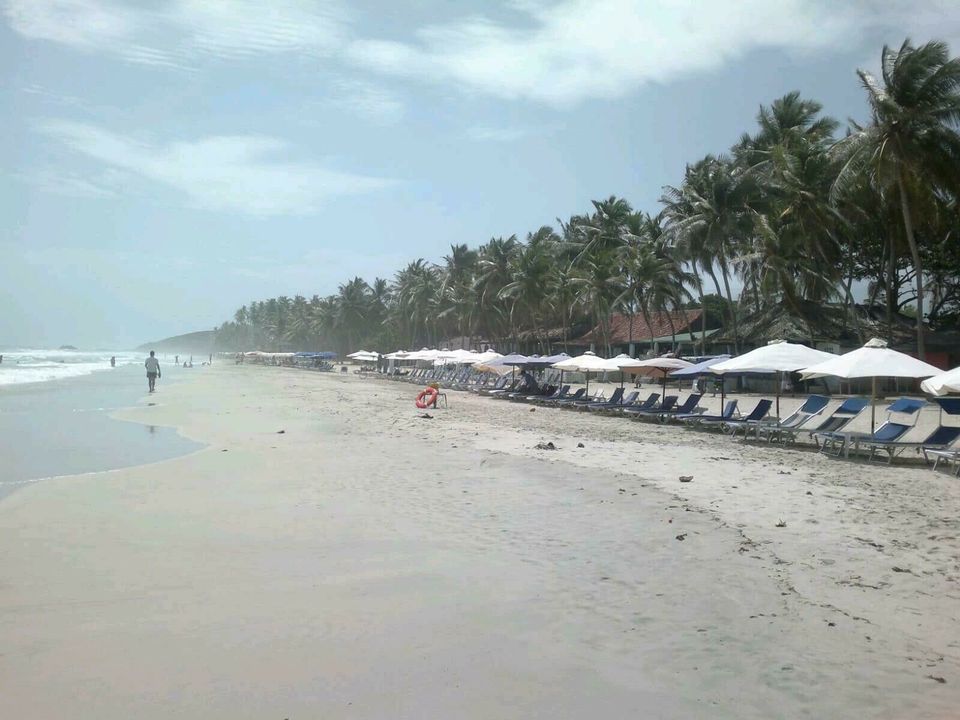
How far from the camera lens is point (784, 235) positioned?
32.7 m

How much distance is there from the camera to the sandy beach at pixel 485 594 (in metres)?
4.08

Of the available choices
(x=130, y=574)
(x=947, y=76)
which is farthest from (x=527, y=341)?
(x=130, y=574)

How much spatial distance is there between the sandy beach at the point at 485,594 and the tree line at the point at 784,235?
60.1ft

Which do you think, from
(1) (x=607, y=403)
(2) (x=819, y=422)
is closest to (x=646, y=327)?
(1) (x=607, y=403)

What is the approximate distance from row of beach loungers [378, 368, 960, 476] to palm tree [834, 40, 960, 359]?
8277 millimetres

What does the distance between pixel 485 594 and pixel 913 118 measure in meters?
24.6

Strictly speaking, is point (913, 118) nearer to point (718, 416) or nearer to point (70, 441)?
point (718, 416)

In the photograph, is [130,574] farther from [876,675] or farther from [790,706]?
[876,675]

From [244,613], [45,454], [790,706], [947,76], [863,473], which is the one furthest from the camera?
[947,76]

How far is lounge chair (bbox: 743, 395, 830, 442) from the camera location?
14406 millimetres

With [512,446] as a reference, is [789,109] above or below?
above

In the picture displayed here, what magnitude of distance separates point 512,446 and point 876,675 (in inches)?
396

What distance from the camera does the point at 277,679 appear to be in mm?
4266

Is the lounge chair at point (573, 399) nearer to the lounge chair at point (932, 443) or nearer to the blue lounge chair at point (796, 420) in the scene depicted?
the blue lounge chair at point (796, 420)
